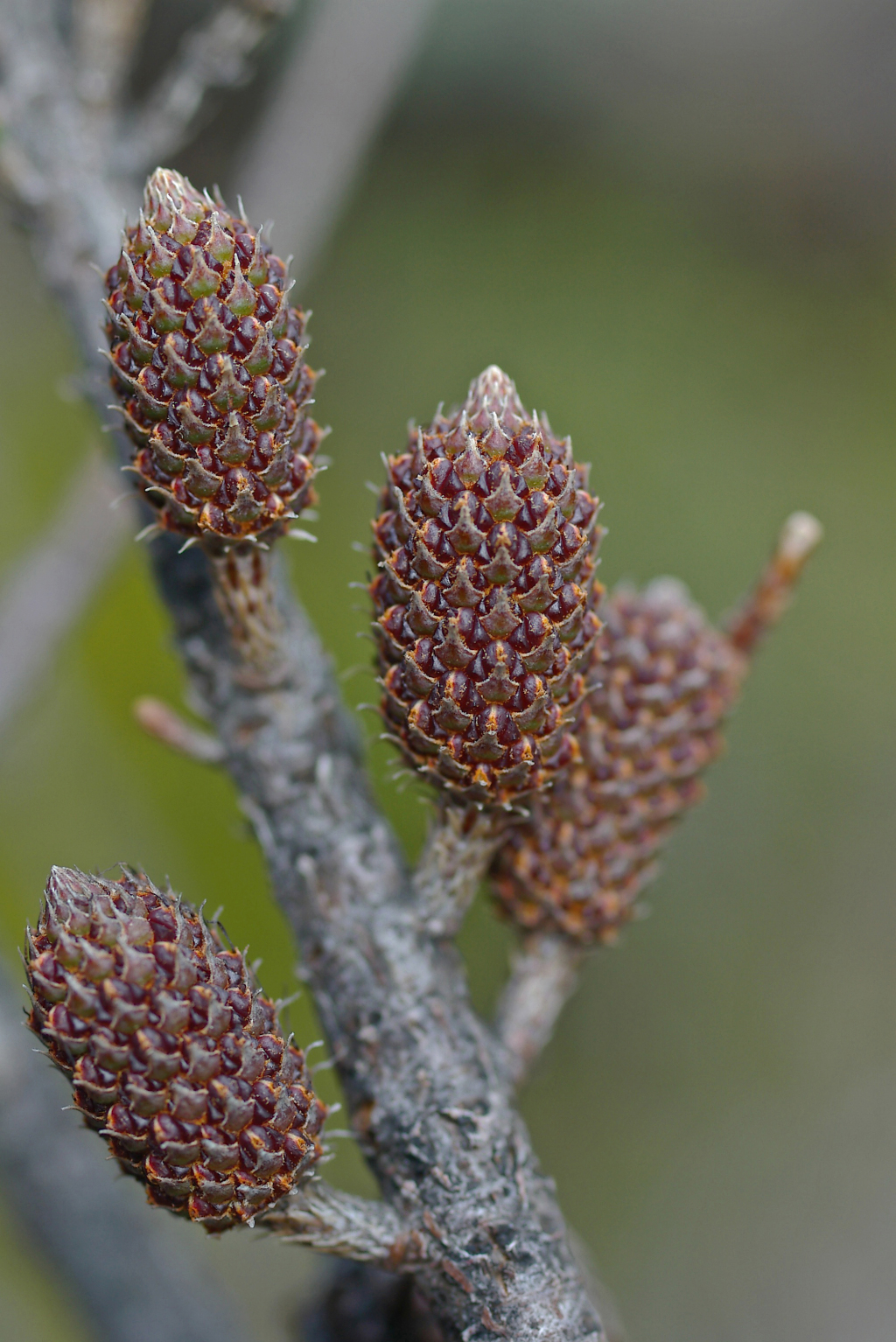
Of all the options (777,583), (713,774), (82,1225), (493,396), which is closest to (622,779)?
(777,583)

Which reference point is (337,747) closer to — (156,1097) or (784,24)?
(156,1097)

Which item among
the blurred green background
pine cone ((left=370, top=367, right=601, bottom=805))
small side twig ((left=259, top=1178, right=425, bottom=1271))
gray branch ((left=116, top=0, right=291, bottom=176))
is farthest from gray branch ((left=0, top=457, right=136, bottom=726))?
small side twig ((left=259, top=1178, right=425, bottom=1271))

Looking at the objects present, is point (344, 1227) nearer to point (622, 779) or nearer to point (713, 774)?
point (622, 779)

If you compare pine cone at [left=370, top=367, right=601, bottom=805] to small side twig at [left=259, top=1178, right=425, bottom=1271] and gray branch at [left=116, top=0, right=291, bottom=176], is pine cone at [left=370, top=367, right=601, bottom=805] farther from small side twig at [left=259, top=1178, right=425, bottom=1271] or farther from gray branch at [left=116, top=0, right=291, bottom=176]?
gray branch at [left=116, top=0, right=291, bottom=176]

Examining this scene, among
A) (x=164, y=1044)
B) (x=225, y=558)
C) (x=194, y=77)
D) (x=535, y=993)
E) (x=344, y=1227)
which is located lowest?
(x=344, y=1227)

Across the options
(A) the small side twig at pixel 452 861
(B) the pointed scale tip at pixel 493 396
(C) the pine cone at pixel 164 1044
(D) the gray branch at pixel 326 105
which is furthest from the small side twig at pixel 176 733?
(D) the gray branch at pixel 326 105

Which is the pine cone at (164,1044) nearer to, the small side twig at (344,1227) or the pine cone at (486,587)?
the small side twig at (344,1227)
